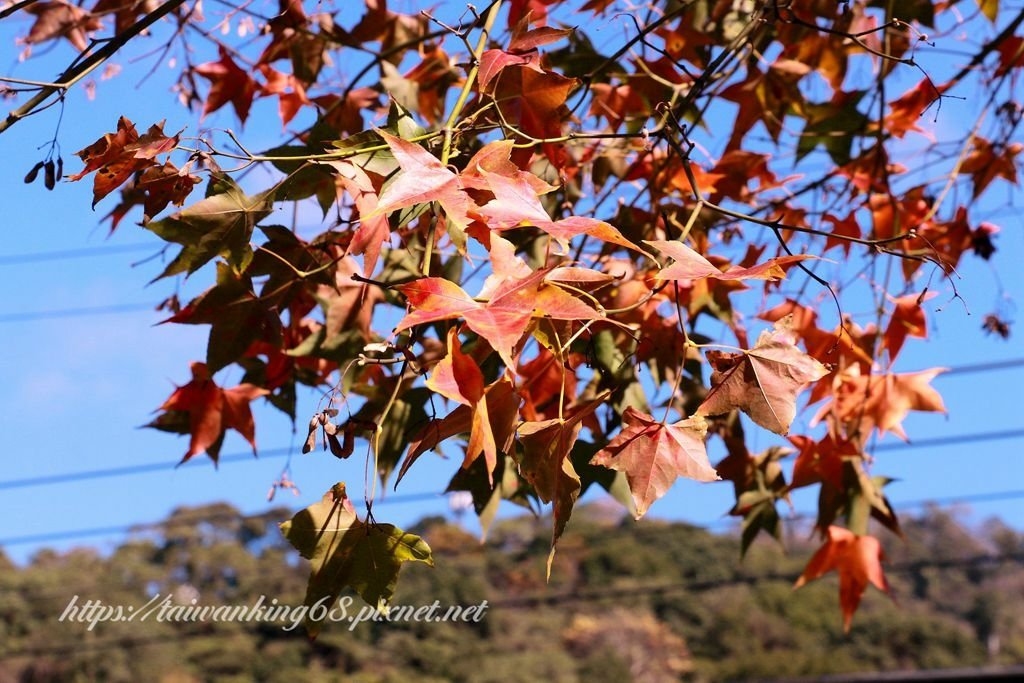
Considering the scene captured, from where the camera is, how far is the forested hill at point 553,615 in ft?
49.0

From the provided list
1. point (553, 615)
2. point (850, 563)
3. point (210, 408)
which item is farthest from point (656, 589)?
point (553, 615)

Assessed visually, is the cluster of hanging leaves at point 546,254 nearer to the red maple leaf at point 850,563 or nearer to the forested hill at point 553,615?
the red maple leaf at point 850,563

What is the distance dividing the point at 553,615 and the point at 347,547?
18.2 m

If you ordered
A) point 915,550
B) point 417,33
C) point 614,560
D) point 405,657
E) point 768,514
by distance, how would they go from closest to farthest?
point 768,514
point 417,33
point 405,657
point 915,550
point 614,560

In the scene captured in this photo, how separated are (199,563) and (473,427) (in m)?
15.5

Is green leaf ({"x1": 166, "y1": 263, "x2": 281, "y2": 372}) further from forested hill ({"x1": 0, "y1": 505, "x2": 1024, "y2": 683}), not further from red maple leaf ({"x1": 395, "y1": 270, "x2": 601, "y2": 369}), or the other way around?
forested hill ({"x1": 0, "y1": 505, "x2": 1024, "y2": 683})

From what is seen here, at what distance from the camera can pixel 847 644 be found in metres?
17.4

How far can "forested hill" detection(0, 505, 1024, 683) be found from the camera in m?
14.9

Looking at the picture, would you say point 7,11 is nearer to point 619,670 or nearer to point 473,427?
point 473,427

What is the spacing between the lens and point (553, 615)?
18406 millimetres

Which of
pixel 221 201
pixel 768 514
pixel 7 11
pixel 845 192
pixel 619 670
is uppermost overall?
pixel 845 192

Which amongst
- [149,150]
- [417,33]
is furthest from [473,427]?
[417,33]

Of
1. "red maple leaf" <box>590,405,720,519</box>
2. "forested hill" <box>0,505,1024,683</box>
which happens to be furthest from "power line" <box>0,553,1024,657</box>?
"red maple leaf" <box>590,405,720,519</box>

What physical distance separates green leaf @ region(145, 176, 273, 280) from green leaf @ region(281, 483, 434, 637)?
0.24m
